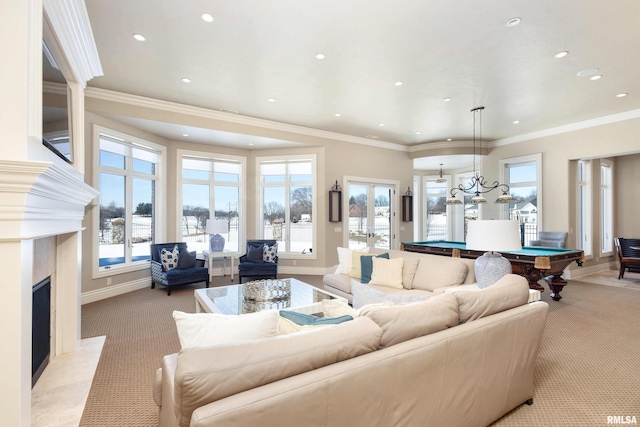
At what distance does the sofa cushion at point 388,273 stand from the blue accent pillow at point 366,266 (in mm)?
82

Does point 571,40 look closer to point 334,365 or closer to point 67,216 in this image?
point 334,365

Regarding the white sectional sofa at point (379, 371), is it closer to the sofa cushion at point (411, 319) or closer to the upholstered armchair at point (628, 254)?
the sofa cushion at point (411, 319)

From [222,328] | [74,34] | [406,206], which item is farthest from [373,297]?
[406,206]

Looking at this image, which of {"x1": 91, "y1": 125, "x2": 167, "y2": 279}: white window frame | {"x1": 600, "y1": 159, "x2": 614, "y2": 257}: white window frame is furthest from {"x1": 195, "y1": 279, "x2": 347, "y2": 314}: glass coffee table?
{"x1": 600, "y1": 159, "x2": 614, "y2": 257}: white window frame

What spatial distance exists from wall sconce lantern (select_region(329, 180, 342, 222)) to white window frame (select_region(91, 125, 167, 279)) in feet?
11.0

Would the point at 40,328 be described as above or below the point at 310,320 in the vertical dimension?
below

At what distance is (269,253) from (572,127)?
6.59 meters

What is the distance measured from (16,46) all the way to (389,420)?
2638 mm

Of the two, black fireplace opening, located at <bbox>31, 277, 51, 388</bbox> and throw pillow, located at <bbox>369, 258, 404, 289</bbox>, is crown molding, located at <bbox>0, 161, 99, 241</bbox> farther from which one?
throw pillow, located at <bbox>369, 258, 404, 289</bbox>

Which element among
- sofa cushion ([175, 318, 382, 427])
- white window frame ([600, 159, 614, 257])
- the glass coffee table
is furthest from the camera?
white window frame ([600, 159, 614, 257])

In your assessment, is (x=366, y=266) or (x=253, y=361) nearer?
(x=253, y=361)

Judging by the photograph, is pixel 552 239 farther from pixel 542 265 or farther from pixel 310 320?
pixel 310 320

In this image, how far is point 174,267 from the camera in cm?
555

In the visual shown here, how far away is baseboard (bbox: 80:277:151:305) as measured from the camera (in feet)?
15.7
